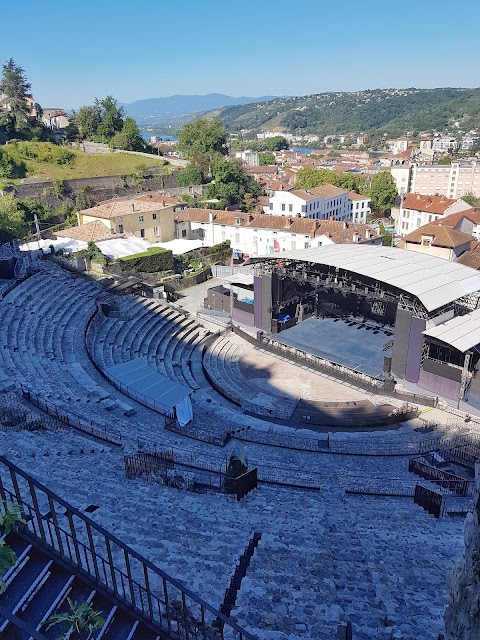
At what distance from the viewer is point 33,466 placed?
36.6ft

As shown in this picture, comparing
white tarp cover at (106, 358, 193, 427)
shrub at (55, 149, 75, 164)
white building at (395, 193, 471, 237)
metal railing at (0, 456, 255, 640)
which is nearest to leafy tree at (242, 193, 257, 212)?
white building at (395, 193, 471, 237)

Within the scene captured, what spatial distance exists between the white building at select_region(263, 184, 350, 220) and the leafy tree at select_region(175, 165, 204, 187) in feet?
31.9

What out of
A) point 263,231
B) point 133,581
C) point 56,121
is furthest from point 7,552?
point 56,121

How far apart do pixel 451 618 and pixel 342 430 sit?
15.6 meters

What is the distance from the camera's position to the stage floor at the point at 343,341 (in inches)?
1029

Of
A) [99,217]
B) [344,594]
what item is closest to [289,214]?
[99,217]

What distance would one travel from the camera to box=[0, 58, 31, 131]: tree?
198 ft

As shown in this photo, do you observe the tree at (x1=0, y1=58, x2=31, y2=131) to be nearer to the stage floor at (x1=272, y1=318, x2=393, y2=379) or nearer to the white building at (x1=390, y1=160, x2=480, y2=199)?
the stage floor at (x1=272, y1=318, x2=393, y2=379)

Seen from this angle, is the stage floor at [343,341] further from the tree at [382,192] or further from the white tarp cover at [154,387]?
the tree at [382,192]

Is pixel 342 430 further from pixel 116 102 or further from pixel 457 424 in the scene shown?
pixel 116 102

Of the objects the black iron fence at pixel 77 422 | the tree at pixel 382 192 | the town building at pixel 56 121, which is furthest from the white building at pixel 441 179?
the black iron fence at pixel 77 422

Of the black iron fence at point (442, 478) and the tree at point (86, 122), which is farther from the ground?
the tree at point (86, 122)

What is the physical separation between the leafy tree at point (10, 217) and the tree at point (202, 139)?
30.9 metres

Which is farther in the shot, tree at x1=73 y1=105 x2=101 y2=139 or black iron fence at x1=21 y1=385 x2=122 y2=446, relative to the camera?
tree at x1=73 y1=105 x2=101 y2=139
